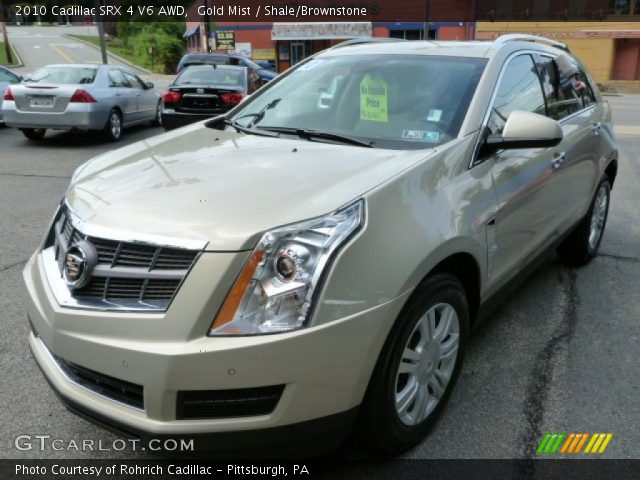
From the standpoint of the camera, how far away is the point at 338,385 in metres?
2.09

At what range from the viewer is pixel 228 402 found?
6.68 feet

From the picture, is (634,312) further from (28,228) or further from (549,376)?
(28,228)

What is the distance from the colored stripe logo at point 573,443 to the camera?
2.62m

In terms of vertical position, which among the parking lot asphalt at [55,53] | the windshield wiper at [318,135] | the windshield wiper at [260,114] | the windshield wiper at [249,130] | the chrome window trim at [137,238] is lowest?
the parking lot asphalt at [55,53]

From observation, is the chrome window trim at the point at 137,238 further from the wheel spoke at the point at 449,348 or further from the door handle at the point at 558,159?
the door handle at the point at 558,159

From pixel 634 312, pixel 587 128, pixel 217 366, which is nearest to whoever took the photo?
pixel 217 366

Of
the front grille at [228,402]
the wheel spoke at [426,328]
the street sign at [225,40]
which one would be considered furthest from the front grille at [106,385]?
the street sign at [225,40]

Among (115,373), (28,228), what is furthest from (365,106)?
(28,228)

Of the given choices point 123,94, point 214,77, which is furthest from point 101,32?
point 214,77

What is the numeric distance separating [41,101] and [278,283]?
32.7 ft

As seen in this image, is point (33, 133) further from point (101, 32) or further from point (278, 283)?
point (101, 32)

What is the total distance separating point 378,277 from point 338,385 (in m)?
0.40

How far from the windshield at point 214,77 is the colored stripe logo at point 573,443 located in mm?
9488

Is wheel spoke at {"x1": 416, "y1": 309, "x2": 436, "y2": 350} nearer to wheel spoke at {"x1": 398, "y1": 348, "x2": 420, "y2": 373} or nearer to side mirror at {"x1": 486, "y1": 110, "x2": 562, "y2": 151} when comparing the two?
wheel spoke at {"x1": 398, "y1": 348, "x2": 420, "y2": 373}
